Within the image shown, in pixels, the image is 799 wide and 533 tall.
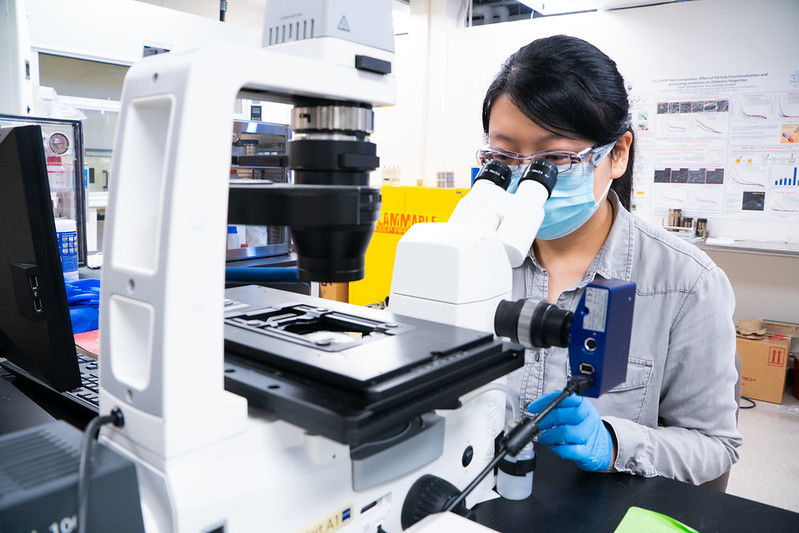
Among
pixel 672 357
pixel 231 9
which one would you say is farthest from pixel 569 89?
pixel 231 9

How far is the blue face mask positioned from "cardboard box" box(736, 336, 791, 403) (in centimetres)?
281

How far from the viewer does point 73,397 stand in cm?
86

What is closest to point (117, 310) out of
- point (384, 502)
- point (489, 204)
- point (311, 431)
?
point (311, 431)

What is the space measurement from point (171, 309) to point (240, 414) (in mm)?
120

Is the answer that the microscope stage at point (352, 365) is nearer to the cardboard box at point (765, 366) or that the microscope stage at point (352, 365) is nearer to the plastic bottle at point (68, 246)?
the plastic bottle at point (68, 246)

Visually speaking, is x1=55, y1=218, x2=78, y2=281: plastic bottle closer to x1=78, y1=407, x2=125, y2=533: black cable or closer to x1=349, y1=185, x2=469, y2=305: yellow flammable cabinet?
x1=78, y1=407, x2=125, y2=533: black cable

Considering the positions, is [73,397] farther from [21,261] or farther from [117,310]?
[117,310]

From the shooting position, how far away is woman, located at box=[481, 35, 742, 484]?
1166mm

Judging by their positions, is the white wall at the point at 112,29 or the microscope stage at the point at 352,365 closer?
the microscope stage at the point at 352,365

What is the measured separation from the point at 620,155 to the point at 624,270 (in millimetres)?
262

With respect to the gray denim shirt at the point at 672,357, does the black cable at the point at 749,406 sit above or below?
below

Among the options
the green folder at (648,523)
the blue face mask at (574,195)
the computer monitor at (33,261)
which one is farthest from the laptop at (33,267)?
the blue face mask at (574,195)

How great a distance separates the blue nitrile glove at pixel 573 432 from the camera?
0.87 meters

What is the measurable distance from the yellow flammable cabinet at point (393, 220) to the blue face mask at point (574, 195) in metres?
2.24
